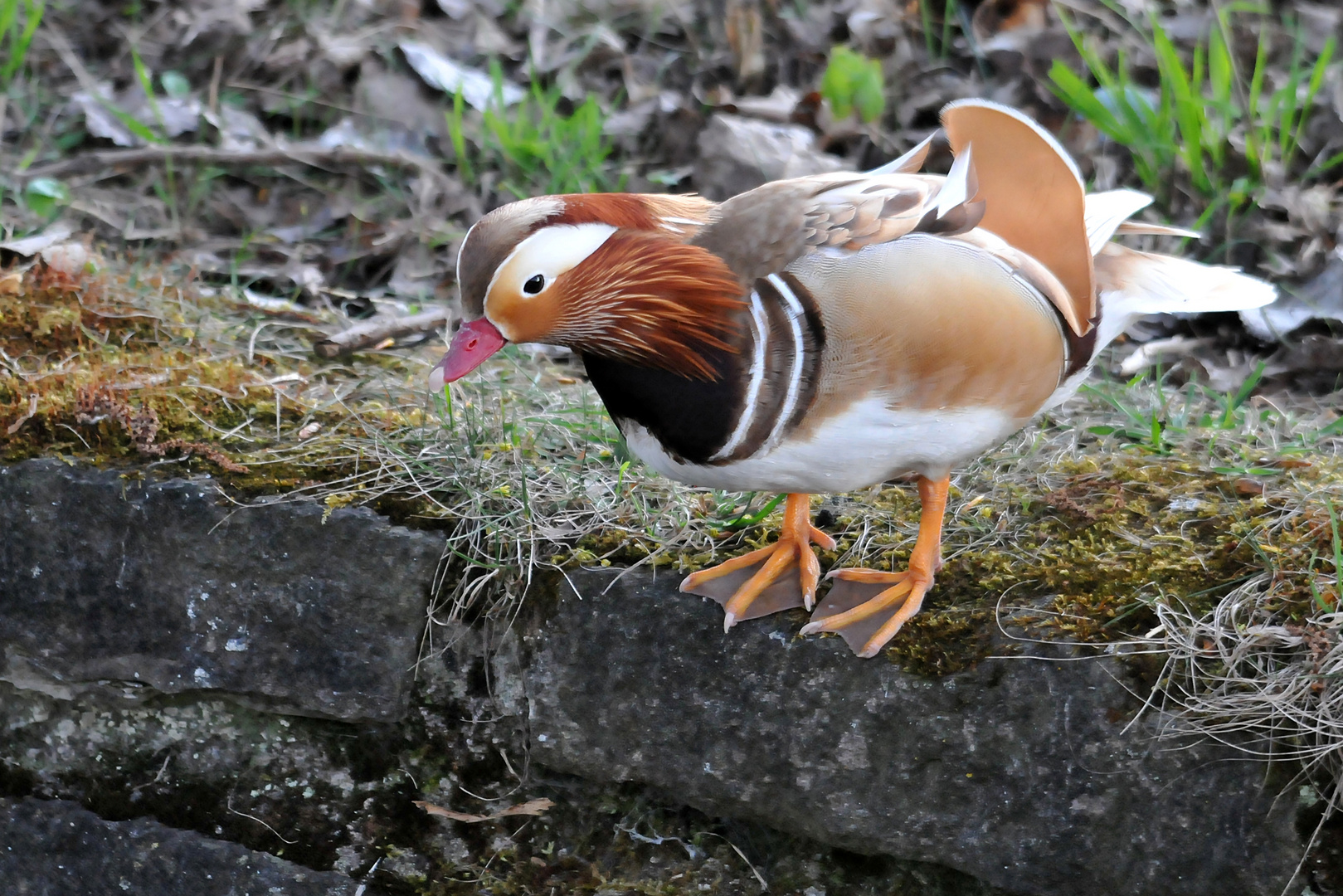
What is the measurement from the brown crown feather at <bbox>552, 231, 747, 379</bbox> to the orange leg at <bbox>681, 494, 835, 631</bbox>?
485mm

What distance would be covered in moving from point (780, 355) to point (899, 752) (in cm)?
68

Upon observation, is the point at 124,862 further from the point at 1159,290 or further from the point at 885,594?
the point at 1159,290

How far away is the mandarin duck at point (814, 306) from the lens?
1.63 m

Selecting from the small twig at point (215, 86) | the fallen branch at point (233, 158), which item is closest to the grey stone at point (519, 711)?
the fallen branch at point (233, 158)

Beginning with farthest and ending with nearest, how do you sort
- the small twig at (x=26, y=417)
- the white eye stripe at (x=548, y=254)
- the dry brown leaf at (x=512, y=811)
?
the small twig at (x=26, y=417) → the dry brown leaf at (x=512, y=811) → the white eye stripe at (x=548, y=254)

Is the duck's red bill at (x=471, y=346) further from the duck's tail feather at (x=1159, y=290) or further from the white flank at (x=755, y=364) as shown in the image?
the duck's tail feather at (x=1159, y=290)

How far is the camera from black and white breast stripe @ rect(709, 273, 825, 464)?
1670 millimetres

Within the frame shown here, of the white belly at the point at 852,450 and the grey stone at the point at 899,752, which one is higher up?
the white belly at the point at 852,450

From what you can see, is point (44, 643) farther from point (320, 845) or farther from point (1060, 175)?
point (1060, 175)

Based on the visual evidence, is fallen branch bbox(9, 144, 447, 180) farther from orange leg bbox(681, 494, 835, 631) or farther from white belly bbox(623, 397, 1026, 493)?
white belly bbox(623, 397, 1026, 493)

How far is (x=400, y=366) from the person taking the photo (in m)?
2.71

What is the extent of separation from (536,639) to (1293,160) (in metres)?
2.52

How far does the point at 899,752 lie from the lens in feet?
6.20

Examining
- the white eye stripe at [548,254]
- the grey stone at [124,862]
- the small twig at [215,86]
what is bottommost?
the grey stone at [124,862]
